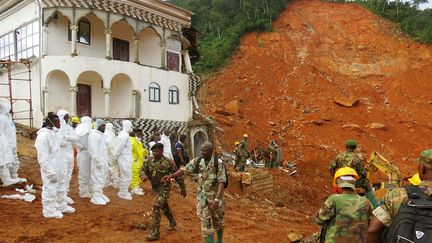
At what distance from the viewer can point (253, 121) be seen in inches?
1091

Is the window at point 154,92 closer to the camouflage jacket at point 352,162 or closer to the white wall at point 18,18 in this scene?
the white wall at point 18,18

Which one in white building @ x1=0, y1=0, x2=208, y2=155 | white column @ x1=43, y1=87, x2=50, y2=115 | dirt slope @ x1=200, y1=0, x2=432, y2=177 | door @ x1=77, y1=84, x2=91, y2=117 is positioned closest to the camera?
white column @ x1=43, y1=87, x2=50, y2=115

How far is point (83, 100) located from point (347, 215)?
17492 mm

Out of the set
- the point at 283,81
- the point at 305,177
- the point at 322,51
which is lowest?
the point at 305,177

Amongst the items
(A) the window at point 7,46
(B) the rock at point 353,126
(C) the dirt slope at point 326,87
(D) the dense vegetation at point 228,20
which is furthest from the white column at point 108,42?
(D) the dense vegetation at point 228,20

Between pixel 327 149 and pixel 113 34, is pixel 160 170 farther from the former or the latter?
pixel 327 149

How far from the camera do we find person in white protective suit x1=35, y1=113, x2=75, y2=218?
22.3ft

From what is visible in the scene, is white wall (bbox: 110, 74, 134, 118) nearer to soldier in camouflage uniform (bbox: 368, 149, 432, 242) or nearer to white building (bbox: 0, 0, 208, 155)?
white building (bbox: 0, 0, 208, 155)

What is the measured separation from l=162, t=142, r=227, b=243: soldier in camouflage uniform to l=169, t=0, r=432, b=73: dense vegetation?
27.4 meters

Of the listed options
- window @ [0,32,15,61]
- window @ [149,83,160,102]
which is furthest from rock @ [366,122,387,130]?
window @ [0,32,15,61]

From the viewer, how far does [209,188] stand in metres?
5.84

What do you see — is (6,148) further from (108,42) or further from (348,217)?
(108,42)

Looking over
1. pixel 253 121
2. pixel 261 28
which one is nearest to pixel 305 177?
pixel 253 121

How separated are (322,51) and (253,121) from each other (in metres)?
10.7
